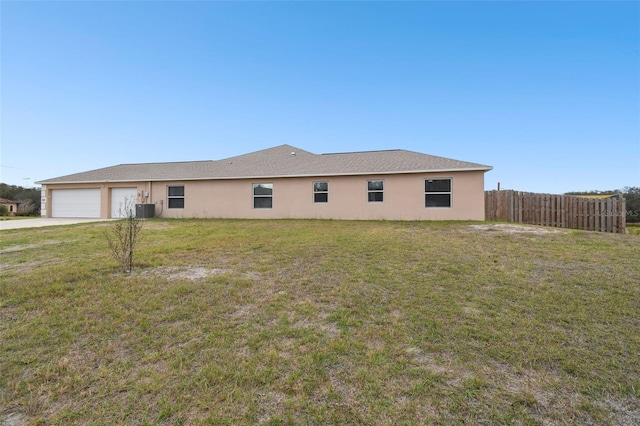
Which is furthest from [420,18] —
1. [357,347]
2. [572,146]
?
[357,347]

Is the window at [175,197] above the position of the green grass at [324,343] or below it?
above

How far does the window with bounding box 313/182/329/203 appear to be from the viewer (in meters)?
14.6

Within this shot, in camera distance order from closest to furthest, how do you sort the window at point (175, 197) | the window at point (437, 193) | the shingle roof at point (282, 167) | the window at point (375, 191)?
1. the window at point (437, 193)
2. the shingle roof at point (282, 167)
3. the window at point (375, 191)
4. the window at point (175, 197)

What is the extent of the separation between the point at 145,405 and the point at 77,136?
23884 millimetres

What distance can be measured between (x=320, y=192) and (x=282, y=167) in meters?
2.99

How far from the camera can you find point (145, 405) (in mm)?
1887

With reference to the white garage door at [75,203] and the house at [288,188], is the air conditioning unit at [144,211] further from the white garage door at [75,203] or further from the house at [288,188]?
the white garage door at [75,203]

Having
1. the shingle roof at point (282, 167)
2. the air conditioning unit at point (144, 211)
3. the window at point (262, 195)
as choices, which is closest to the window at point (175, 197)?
the shingle roof at point (282, 167)

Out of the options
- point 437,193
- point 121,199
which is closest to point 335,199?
point 437,193

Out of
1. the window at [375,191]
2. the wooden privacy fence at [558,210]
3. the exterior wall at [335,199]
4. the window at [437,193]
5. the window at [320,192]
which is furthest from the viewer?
the window at [320,192]

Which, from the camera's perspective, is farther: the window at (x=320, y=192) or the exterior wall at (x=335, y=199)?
the window at (x=320, y=192)

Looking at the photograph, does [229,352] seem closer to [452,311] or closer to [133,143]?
[452,311]

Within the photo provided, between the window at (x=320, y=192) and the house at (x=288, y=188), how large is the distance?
0.18 ft

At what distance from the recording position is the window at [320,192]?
14641mm
